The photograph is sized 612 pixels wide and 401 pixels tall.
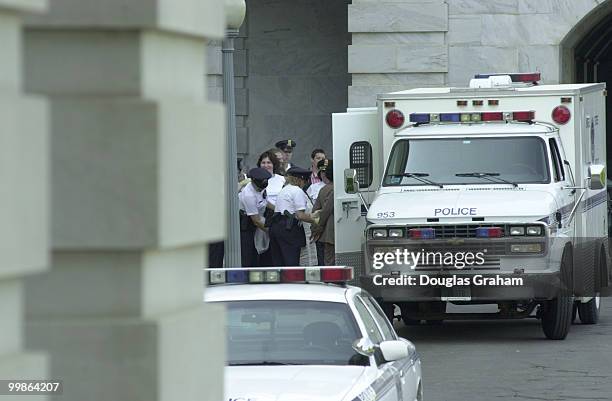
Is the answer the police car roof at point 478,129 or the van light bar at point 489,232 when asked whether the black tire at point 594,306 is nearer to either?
the police car roof at point 478,129

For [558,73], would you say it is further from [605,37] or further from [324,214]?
[324,214]

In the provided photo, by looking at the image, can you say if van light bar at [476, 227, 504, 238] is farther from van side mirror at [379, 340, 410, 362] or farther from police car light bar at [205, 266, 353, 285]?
van side mirror at [379, 340, 410, 362]

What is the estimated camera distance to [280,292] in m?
8.76

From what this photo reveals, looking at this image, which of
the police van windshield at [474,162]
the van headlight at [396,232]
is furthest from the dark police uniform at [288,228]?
the van headlight at [396,232]

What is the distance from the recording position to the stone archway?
85.6 ft

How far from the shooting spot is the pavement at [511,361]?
12250mm

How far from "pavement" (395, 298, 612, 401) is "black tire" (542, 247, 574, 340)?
0.12 meters

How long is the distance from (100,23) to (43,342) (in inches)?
28.7

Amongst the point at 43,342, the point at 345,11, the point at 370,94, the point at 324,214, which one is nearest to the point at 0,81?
the point at 43,342

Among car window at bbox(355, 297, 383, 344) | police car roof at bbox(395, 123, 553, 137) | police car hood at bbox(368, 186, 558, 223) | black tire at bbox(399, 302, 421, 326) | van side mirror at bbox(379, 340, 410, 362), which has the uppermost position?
police car roof at bbox(395, 123, 553, 137)

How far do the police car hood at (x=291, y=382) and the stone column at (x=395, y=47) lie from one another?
17.9 meters

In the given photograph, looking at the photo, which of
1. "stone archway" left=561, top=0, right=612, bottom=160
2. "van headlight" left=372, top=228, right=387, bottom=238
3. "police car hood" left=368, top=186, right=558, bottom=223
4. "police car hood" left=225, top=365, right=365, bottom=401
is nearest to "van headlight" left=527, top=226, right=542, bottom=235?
"police car hood" left=368, top=186, right=558, bottom=223

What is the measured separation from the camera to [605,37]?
31.0 m

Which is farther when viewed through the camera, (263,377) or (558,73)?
(558,73)
